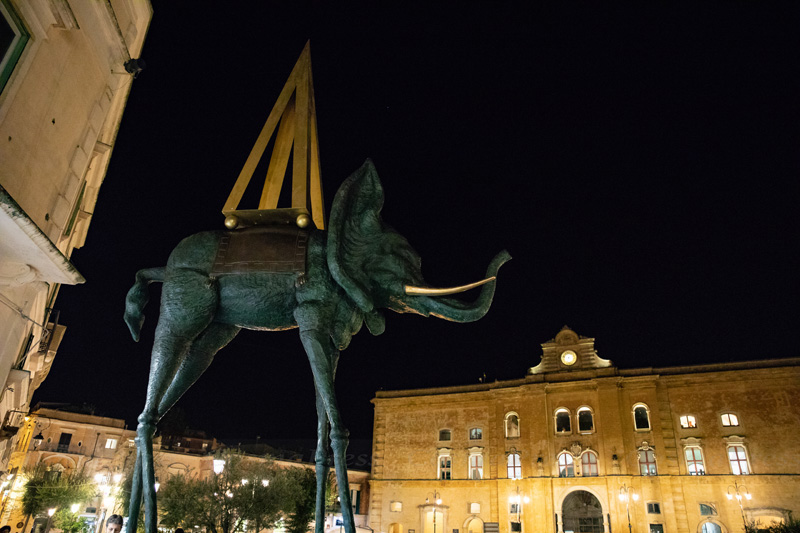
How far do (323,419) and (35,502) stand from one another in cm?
3221

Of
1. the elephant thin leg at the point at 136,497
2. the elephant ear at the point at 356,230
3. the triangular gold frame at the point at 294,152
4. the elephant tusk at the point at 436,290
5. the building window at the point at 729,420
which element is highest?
the building window at the point at 729,420

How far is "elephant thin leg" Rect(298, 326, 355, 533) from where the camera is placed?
3861mm

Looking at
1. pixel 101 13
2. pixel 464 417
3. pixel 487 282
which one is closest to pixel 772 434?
pixel 464 417

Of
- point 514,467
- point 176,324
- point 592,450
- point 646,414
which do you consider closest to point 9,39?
point 176,324

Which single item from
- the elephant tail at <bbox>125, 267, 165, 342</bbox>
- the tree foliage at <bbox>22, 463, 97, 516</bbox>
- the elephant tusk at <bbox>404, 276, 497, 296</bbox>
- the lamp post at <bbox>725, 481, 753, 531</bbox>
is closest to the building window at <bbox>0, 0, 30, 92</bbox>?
the elephant tail at <bbox>125, 267, 165, 342</bbox>

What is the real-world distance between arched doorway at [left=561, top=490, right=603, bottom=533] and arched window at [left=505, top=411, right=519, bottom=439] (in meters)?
4.88

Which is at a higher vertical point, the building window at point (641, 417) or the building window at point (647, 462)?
the building window at point (641, 417)

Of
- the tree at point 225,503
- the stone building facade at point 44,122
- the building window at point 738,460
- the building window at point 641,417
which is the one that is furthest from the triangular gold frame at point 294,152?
the building window at point 738,460

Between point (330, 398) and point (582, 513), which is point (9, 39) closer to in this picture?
point (330, 398)

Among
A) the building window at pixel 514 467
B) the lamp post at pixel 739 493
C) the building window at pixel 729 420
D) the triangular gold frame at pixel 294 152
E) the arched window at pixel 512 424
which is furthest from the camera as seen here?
the arched window at pixel 512 424

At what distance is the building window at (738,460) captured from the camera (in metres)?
27.6

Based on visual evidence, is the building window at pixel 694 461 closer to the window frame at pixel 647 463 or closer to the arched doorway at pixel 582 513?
the window frame at pixel 647 463

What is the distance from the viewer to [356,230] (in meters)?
4.54

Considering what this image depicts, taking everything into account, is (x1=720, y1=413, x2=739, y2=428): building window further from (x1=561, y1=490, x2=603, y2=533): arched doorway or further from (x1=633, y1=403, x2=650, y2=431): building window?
(x1=561, y1=490, x2=603, y2=533): arched doorway
